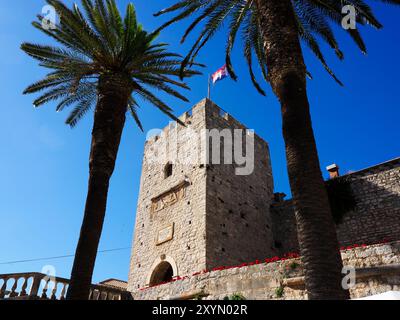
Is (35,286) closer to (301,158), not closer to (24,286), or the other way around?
(24,286)

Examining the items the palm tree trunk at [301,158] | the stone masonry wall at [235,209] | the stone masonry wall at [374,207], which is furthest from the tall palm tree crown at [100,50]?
the stone masonry wall at [374,207]

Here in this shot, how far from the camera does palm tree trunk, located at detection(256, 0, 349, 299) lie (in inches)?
185

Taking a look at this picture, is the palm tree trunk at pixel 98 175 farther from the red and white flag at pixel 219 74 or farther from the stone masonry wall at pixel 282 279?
the red and white flag at pixel 219 74

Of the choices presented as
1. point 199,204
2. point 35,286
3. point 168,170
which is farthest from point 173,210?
point 35,286

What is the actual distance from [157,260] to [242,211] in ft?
15.5

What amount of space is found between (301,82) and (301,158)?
1.60m

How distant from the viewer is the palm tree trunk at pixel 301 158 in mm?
4711

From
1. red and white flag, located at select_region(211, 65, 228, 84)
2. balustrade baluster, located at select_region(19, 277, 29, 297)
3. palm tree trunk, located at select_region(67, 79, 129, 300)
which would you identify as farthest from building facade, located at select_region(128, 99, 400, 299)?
palm tree trunk, located at select_region(67, 79, 129, 300)

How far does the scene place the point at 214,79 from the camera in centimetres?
1764

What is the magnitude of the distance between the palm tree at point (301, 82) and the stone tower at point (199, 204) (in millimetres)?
7599

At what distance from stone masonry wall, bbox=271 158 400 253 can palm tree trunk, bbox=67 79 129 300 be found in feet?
36.4

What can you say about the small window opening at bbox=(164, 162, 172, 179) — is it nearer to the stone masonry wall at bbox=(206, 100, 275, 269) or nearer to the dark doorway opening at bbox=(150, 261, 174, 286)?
the stone masonry wall at bbox=(206, 100, 275, 269)

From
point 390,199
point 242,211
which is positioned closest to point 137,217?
point 242,211
